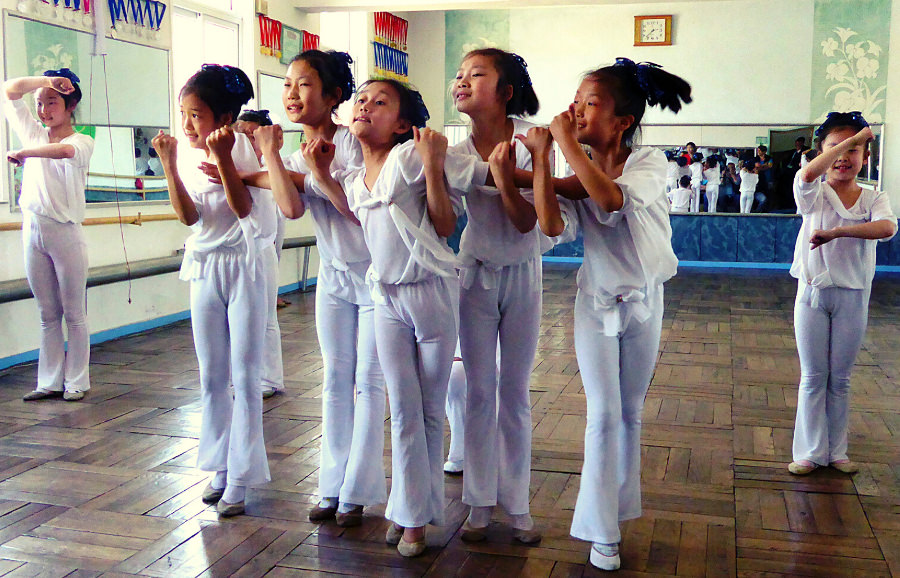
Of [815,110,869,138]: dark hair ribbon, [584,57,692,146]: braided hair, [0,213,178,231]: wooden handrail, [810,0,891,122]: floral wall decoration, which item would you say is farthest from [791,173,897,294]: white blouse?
[810,0,891,122]: floral wall decoration

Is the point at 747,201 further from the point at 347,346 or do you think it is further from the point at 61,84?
the point at 347,346

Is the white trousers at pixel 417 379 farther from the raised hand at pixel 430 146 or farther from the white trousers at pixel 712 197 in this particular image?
the white trousers at pixel 712 197

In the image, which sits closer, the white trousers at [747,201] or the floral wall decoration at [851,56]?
the floral wall decoration at [851,56]

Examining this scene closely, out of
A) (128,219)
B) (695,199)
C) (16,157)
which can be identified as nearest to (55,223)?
(16,157)

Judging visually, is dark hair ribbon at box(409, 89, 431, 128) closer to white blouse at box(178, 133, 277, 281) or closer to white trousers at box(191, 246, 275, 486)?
white blouse at box(178, 133, 277, 281)

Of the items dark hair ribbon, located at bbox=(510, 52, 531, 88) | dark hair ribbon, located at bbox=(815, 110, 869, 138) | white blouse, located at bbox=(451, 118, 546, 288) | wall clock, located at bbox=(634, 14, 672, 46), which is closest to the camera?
white blouse, located at bbox=(451, 118, 546, 288)

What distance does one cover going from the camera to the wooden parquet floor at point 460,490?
100 inches

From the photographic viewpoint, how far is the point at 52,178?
175 inches

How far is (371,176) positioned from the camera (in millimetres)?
2525

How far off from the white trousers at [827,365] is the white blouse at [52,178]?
11.4 feet

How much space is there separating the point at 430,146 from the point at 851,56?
10328 mm

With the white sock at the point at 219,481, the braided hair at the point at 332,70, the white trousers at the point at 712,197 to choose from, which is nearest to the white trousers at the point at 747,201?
the white trousers at the point at 712,197

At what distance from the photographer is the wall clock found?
11.5 metres

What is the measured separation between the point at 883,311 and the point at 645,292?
6016 mm
